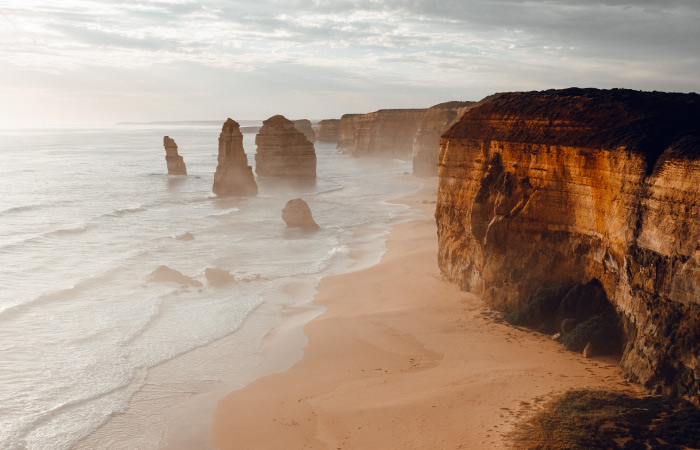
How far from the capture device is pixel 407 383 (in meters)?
15.3

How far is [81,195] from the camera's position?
57688 mm

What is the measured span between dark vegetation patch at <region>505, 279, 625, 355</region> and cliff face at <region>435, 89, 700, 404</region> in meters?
0.38

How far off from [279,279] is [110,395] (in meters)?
12.4

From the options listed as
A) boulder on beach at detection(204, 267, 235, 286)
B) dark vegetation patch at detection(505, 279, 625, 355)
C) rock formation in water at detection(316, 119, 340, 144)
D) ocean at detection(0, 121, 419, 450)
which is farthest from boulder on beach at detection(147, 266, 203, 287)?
rock formation in water at detection(316, 119, 340, 144)

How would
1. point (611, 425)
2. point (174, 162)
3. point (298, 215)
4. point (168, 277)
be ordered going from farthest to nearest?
point (174, 162), point (298, 215), point (168, 277), point (611, 425)

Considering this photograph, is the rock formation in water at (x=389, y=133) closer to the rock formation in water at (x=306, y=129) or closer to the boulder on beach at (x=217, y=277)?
the rock formation in water at (x=306, y=129)

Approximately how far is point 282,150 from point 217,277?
41.3 m

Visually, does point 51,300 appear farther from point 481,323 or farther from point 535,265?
point 535,265

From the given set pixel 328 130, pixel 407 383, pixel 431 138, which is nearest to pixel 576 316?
pixel 407 383

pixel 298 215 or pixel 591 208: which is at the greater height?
pixel 591 208

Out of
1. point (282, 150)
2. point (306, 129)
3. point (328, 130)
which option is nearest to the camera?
point (282, 150)

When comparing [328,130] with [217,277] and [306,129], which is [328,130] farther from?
[217,277]

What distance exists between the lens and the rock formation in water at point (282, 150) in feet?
214

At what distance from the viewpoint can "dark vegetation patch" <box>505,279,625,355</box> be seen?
52.8ft
